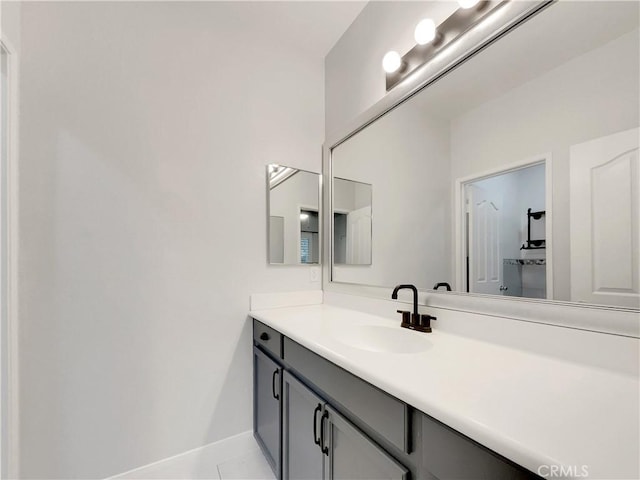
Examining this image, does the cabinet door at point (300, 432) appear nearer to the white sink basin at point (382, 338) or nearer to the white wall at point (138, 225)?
the white sink basin at point (382, 338)

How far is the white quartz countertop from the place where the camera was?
0.43 metres

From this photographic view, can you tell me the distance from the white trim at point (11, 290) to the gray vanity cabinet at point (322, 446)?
1111 mm

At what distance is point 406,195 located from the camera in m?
1.39

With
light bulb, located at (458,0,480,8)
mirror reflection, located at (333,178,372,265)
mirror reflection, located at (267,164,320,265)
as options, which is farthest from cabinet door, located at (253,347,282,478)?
light bulb, located at (458,0,480,8)

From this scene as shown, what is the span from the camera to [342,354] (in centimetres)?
86

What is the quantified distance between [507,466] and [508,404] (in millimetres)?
120

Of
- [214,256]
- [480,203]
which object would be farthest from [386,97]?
[214,256]

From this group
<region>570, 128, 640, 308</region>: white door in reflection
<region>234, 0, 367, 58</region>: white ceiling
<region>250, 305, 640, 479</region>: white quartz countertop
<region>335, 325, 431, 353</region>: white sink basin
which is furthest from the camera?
<region>234, 0, 367, 58</region>: white ceiling

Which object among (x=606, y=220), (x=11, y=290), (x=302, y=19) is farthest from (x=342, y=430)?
(x=302, y=19)

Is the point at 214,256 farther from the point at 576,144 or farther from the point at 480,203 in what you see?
the point at 576,144

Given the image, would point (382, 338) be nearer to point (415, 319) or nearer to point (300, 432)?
point (415, 319)

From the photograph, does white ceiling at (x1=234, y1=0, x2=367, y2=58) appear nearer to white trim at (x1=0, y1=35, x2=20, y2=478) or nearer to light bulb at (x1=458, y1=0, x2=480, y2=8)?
light bulb at (x1=458, y1=0, x2=480, y2=8)

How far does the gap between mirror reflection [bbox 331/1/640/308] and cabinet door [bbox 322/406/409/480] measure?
2.21 ft

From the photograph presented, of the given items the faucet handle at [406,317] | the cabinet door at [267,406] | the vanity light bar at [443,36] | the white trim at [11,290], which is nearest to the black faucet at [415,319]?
the faucet handle at [406,317]
